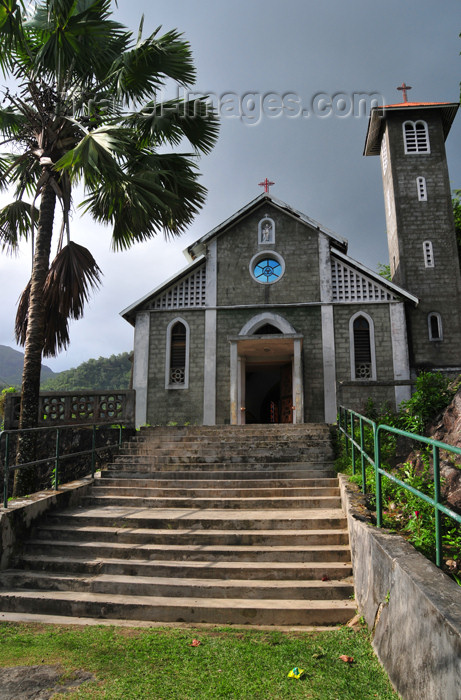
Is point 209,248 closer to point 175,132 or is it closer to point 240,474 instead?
point 175,132

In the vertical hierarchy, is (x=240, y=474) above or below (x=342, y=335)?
below

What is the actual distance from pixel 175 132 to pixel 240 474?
707 centimetres

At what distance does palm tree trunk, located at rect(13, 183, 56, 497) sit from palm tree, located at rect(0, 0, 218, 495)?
0.06ft

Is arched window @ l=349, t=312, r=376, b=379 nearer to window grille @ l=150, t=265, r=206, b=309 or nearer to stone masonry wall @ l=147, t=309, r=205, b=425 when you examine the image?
stone masonry wall @ l=147, t=309, r=205, b=425

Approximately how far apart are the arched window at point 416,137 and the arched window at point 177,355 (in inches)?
423

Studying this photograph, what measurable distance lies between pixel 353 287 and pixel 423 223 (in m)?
4.66

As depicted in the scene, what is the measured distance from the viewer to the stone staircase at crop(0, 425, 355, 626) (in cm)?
463

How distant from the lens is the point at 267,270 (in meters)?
15.2

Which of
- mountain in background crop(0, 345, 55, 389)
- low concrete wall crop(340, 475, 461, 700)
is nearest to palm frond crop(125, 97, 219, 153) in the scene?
low concrete wall crop(340, 475, 461, 700)

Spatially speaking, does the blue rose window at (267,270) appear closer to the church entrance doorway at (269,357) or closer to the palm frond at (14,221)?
the church entrance doorway at (269,357)

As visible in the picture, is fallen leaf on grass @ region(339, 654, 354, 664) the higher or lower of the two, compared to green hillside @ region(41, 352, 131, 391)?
lower

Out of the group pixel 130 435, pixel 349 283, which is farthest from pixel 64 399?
pixel 349 283

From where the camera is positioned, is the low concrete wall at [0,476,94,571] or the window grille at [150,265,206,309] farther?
the window grille at [150,265,206,309]

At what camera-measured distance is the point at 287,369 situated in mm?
15555
